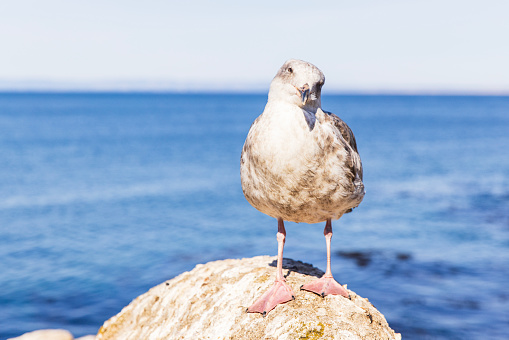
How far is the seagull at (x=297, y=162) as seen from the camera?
611cm

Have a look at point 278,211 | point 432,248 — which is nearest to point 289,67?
point 278,211

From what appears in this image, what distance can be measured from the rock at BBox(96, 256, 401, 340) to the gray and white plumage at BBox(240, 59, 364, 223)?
123 cm

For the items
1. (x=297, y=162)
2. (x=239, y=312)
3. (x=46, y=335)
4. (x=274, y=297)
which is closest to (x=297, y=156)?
(x=297, y=162)

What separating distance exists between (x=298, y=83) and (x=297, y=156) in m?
0.87

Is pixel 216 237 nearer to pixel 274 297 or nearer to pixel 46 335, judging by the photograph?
pixel 46 335

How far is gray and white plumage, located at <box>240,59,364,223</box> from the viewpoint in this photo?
6.11 metres

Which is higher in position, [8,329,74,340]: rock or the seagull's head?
the seagull's head

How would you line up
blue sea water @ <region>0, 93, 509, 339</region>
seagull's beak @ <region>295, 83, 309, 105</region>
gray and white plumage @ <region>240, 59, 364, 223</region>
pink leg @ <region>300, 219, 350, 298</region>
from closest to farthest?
seagull's beak @ <region>295, 83, 309, 105</region> < gray and white plumage @ <region>240, 59, 364, 223</region> < pink leg @ <region>300, 219, 350, 298</region> < blue sea water @ <region>0, 93, 509, 339</region>

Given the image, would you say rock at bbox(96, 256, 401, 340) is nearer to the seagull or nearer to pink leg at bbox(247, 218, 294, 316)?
pink leg at bbox(247, 218, 294, 316)

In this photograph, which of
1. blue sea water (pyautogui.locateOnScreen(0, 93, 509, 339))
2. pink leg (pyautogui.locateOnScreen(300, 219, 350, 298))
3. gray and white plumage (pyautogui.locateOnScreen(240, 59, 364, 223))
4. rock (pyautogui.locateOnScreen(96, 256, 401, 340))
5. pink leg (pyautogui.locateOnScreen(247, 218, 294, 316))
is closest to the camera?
gray and white plumage (pyautogui.locateOnScreen(240, 59, 364, 223))

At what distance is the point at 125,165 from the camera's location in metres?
63.2

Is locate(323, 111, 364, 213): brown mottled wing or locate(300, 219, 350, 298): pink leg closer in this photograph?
locate(300, 219, 350, 298): pink leg

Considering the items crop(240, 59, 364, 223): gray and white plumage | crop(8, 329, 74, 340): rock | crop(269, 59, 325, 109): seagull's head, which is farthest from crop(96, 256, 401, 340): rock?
crop(8, 329, 74, 340): rock

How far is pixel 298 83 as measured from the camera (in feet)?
19.9
